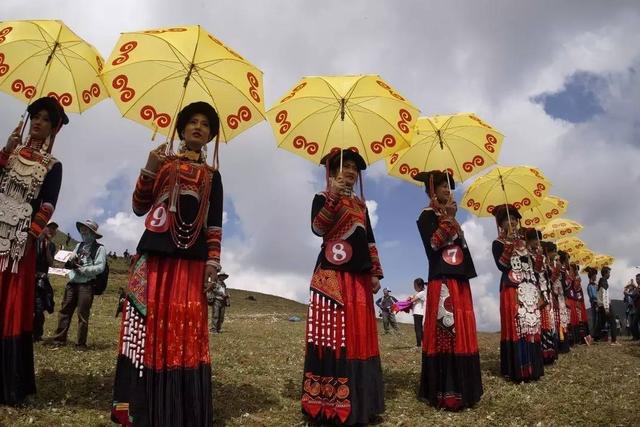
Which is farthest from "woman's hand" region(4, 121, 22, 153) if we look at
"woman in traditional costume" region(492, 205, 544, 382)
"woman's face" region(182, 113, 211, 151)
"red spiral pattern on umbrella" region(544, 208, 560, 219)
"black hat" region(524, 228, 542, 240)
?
"red spiral pattern on umbrella" region(544, 208, 560, 219)

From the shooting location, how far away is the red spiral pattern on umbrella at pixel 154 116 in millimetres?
5846

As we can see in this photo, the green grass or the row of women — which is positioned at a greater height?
the row of women

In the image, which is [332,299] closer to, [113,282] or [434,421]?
[434,421]

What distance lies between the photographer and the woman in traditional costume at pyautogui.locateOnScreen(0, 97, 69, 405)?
573 cm

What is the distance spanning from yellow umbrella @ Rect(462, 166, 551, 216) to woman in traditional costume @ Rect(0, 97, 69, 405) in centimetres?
797

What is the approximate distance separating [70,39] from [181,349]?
15.2 feet

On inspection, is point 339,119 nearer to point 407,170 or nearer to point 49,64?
point 407,170

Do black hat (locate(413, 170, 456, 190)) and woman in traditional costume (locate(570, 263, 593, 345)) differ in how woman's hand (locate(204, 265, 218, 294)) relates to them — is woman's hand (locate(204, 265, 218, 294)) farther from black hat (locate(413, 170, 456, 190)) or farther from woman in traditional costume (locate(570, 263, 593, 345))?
woman in traditional costume (locate(570, 263, 593, 345))

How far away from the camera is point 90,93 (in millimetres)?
7055

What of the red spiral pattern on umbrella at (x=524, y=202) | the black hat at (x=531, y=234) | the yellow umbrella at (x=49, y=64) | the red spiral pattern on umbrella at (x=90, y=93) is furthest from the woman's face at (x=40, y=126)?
the black hat at (x=531, y=234)

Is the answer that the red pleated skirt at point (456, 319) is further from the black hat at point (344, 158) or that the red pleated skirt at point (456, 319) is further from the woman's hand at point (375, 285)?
the black hat at point (344, 158)

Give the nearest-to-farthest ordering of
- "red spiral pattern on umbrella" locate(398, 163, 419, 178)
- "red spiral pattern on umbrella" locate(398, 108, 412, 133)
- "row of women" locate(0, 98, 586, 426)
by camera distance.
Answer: "row of women" locate(0, 98, 586, 426) → "red spiral pattern on umbrella" locate(398, 108, 412, 133) → "red spiral pattern on umbrella" locate(398, 163, 419, 178)

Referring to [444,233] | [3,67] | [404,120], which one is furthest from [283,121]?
[3,67]

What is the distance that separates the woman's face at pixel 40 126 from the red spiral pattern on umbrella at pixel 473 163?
20.8ft
